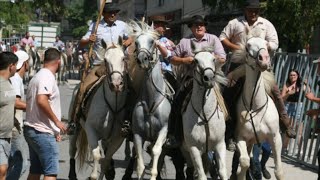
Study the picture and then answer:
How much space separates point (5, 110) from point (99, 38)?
3042mm

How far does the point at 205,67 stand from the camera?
8250 mm

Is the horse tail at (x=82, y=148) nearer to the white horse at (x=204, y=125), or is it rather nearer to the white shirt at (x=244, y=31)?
the white horse at (x=204, y=125)

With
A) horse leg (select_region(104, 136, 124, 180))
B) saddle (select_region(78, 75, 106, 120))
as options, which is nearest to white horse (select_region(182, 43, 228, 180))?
horse leg (select_region(104, 136, 124, 180))

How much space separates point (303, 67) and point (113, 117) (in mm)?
5415

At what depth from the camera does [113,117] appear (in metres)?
9.54

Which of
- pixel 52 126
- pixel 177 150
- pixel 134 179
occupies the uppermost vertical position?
pixel 52 126

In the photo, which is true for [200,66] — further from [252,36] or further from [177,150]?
[177,150]

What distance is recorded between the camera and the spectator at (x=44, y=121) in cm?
791

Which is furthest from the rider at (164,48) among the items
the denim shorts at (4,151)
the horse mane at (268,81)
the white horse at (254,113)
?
the denim shorts at (4,151)

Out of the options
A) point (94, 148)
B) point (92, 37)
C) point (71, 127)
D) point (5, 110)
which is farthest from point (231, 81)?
point (5, 110)

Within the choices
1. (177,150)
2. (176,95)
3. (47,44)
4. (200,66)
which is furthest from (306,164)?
(47,44)

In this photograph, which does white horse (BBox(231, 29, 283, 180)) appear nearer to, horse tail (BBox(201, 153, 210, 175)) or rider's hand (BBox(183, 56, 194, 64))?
rider's hand (BBox(183, 56, 194, 64))

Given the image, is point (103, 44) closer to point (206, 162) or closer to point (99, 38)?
point (99, 38)

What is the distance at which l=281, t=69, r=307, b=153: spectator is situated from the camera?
13289 mm
